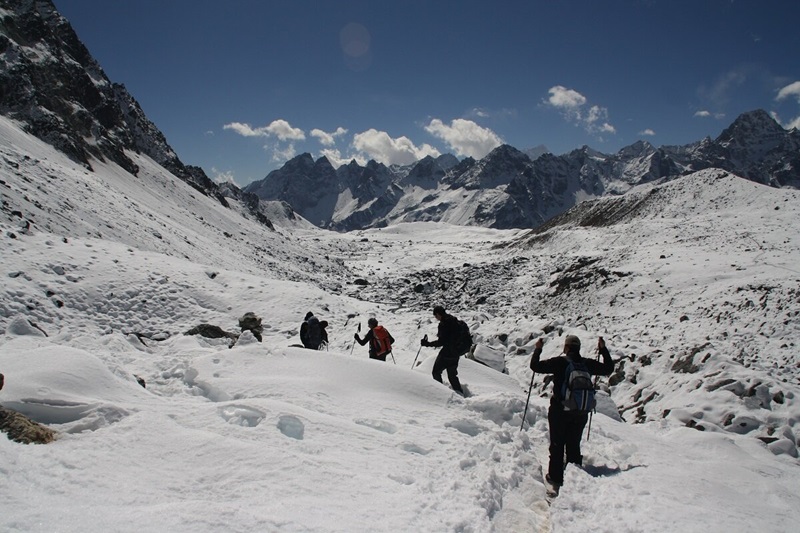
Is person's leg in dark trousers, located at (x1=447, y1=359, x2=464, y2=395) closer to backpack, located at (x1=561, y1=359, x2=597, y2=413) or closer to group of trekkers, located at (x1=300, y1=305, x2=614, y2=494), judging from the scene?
group of trekkers, located at (x1=300, y1=305, x2=614, y2=494)

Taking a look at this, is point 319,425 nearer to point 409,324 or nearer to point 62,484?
point 62,484

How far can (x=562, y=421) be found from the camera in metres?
6.83

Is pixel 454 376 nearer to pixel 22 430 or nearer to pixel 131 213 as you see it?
pixel 22 430

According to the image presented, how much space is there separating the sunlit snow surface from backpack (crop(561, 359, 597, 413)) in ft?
3.02

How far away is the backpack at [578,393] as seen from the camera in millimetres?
6617

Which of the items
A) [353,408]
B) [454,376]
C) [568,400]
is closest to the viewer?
[568,400]

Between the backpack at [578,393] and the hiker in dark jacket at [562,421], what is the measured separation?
0.33 feet

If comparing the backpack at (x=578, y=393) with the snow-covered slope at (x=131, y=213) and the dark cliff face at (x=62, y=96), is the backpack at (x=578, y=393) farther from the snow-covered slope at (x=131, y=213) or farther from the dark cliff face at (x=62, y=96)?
the dark cliff face at (x=62, y=96)

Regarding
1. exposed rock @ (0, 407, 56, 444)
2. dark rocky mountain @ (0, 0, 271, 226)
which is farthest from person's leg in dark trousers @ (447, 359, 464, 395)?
dark rocky mountain @ (0, 0, 271, 226)

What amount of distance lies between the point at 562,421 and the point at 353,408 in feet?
11.3


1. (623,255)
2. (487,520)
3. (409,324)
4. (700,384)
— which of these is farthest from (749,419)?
(623,255)

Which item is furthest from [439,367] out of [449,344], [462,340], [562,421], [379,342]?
[562,421]

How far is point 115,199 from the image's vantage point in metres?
34.5

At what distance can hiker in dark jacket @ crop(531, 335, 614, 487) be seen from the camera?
6.67 m
